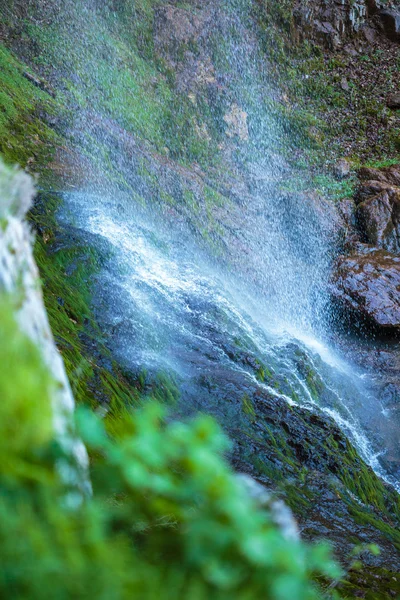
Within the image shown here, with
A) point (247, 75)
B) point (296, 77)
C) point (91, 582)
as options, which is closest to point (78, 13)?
point (247, 75)

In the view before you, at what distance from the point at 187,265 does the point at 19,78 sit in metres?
5.66

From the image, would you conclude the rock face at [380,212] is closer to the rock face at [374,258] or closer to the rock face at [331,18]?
the rock face at [374,258]

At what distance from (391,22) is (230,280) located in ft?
44.0

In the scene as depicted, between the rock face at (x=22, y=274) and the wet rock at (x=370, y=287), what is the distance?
32.4 ft

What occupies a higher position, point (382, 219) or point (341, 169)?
point (341, 169)

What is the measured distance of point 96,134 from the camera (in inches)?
456

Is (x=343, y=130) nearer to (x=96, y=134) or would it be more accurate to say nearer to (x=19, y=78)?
(x=96, y=134)

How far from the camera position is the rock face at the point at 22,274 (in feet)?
4.72

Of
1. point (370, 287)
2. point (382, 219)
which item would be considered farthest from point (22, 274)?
point (382, 219)

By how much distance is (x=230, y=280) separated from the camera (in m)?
10.8

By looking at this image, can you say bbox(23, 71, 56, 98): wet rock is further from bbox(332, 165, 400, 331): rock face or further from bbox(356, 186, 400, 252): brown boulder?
bbox(356, 186, 400, 252): brown boulder

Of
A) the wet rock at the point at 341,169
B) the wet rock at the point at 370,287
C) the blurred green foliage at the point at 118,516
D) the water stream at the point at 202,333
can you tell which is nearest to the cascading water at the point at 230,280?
the water stream at the point at 202,333

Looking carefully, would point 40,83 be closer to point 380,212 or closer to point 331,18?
point 380,212

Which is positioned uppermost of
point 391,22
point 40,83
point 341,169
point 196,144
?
point 391,22
